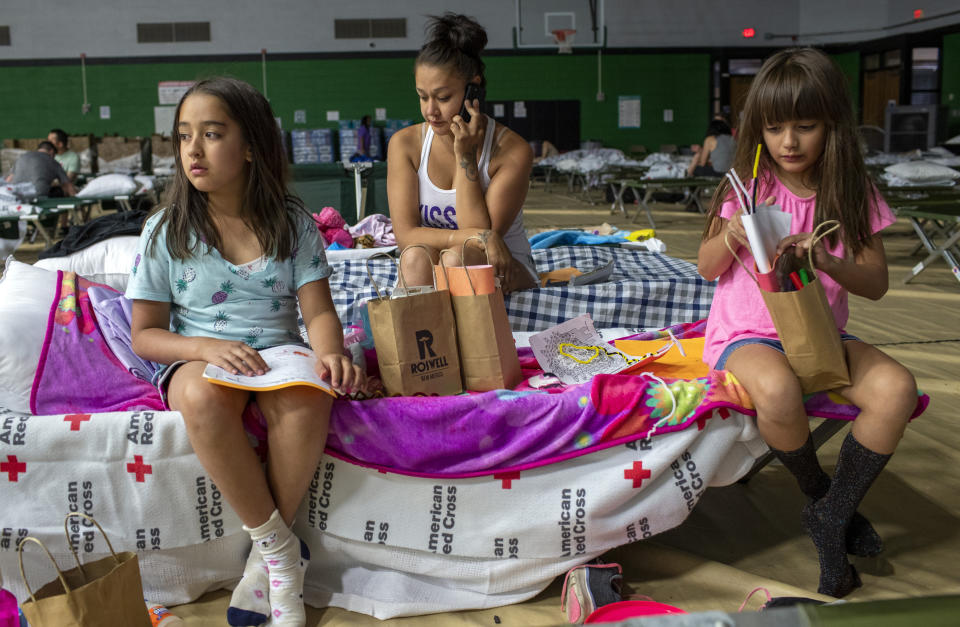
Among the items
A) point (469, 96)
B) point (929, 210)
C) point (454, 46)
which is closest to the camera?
point (454, 46)

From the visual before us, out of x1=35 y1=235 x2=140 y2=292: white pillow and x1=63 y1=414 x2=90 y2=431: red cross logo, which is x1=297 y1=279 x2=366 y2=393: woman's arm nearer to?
x1=63 y1=414 x2=90 y2=431: red cross logo

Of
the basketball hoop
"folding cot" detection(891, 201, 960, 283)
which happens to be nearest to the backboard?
the basketball hoop

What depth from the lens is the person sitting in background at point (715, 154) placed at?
35.5 feet

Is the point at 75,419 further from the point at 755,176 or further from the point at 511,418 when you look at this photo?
the point at 755,176

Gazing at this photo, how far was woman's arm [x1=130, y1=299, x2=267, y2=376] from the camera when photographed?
73.0 inches

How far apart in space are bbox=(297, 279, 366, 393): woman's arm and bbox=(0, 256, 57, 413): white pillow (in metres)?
0.68

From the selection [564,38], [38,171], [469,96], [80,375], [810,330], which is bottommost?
[80,375]

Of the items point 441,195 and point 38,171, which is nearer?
point 441,195

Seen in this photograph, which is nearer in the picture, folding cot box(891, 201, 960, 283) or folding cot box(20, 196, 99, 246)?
folding cot box(891, 201, 960, 283)

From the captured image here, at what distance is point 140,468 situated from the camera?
1.89m

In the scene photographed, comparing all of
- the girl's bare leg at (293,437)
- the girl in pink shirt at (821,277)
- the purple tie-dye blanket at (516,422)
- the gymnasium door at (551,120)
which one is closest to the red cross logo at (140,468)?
the girl's bare leg at (293,437)

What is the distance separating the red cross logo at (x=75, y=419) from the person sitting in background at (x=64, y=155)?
1061 cm

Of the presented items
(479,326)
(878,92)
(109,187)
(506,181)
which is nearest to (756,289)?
(479,326)

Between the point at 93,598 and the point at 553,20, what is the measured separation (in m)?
17.2
